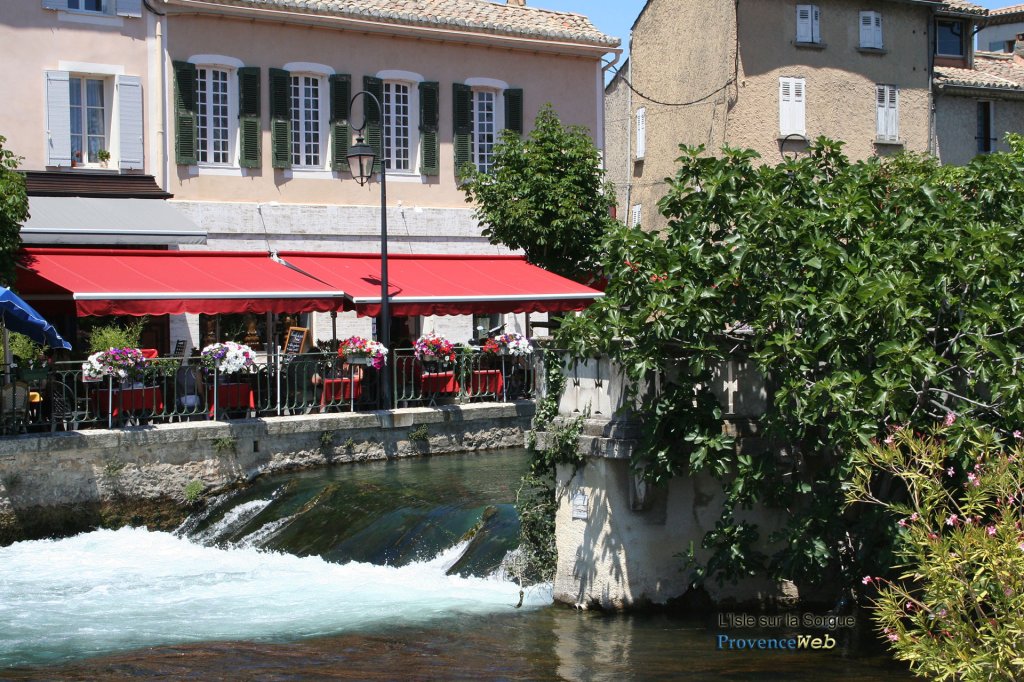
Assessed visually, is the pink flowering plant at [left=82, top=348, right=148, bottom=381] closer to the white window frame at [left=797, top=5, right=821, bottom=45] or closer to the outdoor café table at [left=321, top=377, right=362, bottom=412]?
the outdoor café table at [left=321, top=377, right=362, bottom=412]

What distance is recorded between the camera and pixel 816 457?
41.4 feet

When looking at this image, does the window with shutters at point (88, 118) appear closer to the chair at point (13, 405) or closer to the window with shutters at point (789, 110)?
the chair at point (13, 405)

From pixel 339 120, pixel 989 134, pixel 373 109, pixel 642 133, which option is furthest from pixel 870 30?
pixel 339 120

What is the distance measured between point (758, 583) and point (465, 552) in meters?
3.67

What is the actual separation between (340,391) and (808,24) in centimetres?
2134

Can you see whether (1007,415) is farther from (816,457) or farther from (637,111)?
(637,111)

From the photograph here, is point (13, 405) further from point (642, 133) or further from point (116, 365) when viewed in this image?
point (642, 133)

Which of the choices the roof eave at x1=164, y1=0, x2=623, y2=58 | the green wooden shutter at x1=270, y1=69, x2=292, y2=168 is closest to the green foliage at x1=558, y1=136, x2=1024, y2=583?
the green wooden shutter at x1=270, y1=69, x2=292, y2=168

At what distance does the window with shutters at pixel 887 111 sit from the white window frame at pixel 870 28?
1.21 m

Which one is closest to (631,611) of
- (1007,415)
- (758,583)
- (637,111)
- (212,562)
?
(758,583)

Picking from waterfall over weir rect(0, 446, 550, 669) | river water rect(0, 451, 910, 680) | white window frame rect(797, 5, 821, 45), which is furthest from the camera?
white window frame rect(797, 5, 821, 45)

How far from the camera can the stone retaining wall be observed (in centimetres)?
1744

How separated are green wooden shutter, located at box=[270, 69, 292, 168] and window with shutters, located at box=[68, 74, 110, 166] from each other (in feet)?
10.2

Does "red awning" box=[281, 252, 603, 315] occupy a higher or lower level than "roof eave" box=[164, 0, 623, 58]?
lower
